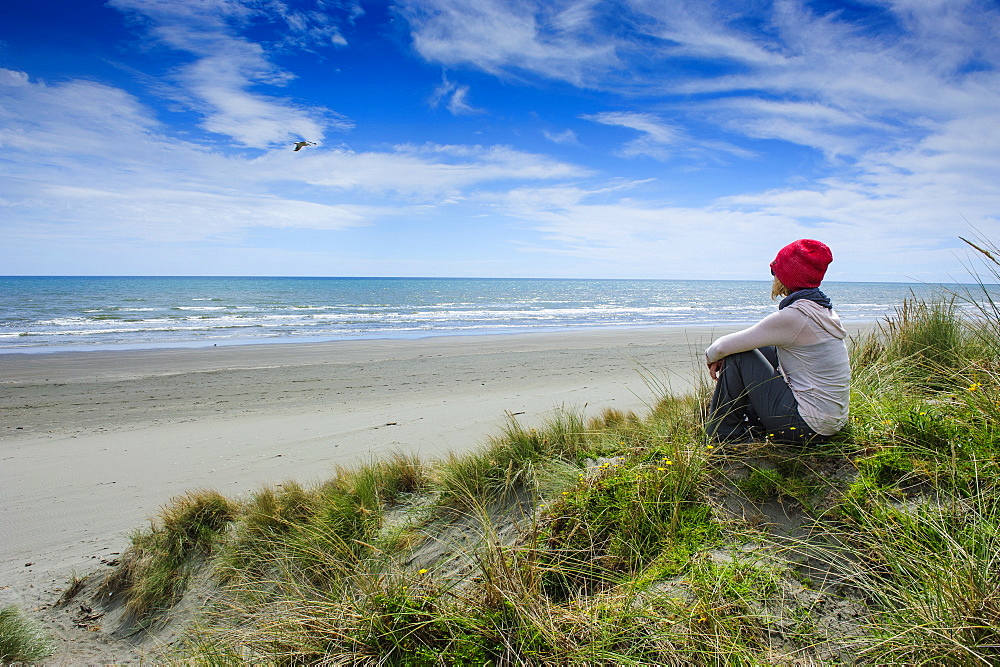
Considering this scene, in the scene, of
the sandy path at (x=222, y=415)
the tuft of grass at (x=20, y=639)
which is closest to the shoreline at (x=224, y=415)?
the sandy path at (x=222, y=415)

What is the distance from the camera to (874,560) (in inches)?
95.4

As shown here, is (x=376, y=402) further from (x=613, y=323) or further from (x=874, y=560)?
(x=613, y=323)

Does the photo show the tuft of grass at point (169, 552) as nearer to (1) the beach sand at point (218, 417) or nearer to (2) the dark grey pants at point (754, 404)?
(1) the beach sand at point (218, 417)

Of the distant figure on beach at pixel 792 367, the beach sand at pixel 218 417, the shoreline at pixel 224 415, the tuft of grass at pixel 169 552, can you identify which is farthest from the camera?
the shoreline at pixel 224 415

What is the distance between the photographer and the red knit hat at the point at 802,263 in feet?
10.8

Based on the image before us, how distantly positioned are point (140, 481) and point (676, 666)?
560cm

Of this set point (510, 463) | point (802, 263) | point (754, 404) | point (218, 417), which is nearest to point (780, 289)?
point (802, 263)

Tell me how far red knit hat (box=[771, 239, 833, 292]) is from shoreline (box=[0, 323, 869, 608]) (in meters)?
1.55

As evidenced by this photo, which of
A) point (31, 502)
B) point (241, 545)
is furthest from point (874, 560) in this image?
point (31, 502)

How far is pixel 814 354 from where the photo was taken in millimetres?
3260

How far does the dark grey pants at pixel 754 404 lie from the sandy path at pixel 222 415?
4.86 feet

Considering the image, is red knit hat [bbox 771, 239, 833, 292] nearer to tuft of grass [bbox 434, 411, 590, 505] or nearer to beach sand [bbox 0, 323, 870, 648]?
beach sand [bbox 0, 323, 870, 648]

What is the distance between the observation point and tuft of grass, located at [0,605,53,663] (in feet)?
10.2

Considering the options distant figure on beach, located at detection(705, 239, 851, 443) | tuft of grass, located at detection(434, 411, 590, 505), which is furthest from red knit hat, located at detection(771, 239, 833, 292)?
tuft of grass, located at detection(434, 411, 590, 505)
